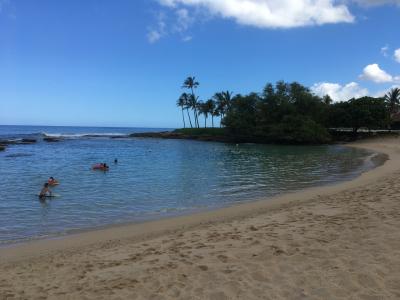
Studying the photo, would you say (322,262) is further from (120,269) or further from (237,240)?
(120,269)

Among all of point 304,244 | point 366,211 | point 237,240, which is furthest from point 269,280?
point 366,211

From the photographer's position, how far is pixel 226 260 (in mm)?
7117

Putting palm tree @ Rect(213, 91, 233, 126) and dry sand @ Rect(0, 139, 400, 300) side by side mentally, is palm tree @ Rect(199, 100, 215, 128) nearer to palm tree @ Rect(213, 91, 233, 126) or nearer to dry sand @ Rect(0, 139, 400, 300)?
palm tree @ Rect(213, 91, 233, 126)

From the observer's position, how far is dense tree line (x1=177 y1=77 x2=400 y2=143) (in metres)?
69.8

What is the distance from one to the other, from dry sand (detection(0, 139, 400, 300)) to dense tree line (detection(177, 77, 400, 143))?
6144 centimetres

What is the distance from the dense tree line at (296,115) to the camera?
229 ft

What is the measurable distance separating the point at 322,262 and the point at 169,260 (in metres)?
2.90

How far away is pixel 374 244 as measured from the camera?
7477mm

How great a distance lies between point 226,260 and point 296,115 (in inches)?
2795

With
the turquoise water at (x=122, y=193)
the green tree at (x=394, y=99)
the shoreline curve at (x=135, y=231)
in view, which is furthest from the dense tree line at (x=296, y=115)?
the shoreline curve at (x=135, y=231)

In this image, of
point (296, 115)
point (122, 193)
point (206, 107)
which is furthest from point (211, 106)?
point (122, 193)

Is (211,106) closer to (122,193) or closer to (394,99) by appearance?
(394,99)

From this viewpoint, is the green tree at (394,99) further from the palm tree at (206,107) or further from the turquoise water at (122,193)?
the turquoise water at (122,193)

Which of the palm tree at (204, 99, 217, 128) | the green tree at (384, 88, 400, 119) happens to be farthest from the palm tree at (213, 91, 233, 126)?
the green tree at (384, 88, 400, 119)
